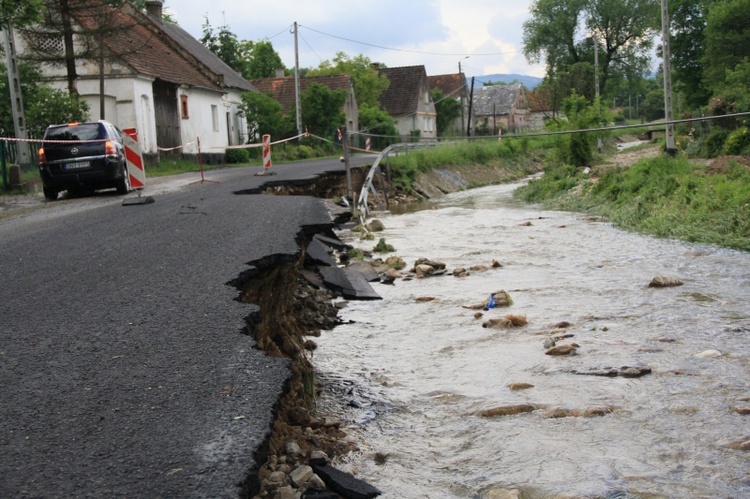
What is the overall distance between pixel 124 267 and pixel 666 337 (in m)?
5.27

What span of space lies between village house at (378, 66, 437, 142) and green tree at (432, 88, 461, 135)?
3.33 meters

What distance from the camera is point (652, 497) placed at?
13.6 ft

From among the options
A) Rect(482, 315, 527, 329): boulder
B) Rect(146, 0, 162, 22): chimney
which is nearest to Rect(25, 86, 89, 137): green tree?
Rect(146, 0, 162, 22): chimney

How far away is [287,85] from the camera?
174 feet

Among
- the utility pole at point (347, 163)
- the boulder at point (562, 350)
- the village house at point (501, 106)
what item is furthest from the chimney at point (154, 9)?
the village house at point (501, 106)

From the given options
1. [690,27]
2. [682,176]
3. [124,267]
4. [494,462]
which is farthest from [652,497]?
[690,27]

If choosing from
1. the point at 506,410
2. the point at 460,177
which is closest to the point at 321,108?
the point at 460,177

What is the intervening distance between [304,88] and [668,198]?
126 ft

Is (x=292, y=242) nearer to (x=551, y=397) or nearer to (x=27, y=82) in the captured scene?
(x=551, y=397)

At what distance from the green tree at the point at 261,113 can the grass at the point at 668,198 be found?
21.6m

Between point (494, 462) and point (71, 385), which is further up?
point (71, 385)

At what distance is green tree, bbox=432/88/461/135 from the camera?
72438 mm

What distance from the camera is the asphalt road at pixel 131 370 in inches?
123

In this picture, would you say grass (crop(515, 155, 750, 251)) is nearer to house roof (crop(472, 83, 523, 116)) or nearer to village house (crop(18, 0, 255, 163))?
village house (crop(18, 0, 255, 163))
